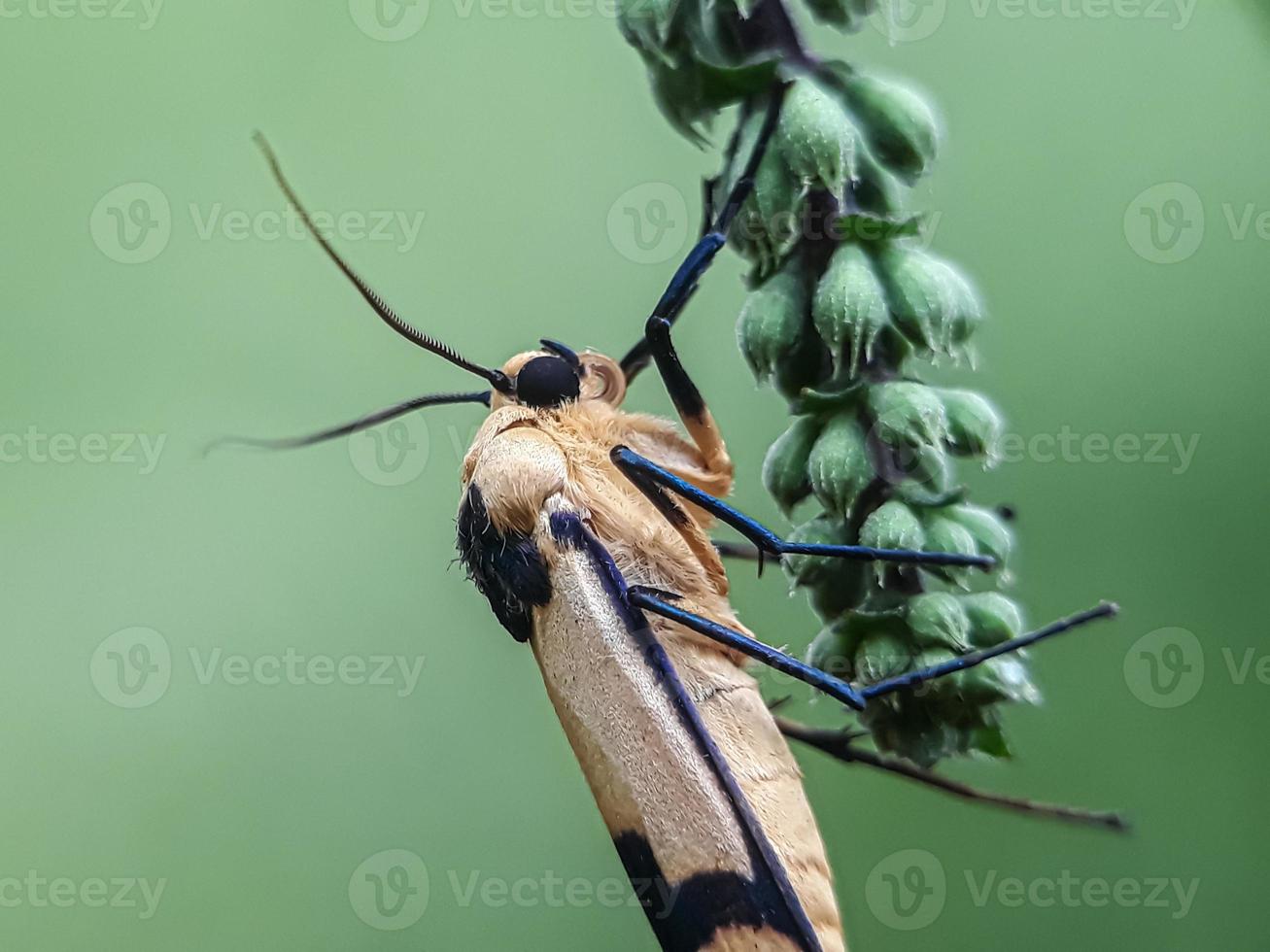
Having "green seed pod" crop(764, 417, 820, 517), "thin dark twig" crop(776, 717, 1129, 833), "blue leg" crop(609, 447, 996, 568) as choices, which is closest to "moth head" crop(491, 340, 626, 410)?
"blue leg" crop(609, 447, 996, 568)

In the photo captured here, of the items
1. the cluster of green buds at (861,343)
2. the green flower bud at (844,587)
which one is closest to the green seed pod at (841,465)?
the cluster of green buds at (861,343)

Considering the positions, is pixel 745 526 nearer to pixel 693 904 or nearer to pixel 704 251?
pixel 704 251

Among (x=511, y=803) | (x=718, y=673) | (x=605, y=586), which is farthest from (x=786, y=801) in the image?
(x=511, y=803)

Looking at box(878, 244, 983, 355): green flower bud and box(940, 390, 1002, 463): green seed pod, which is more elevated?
box(878, 244, 983, 355): green flower bud

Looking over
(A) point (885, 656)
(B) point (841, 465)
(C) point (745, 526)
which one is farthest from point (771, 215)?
(C) point (745, 526)

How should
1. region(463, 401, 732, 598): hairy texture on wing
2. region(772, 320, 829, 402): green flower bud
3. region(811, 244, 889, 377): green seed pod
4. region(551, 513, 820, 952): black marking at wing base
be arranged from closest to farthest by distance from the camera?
region(811, 244, 889, 377): green seed pod, region(772, 320, 829, 402): green flower bud, region(551, 513, 820, 952): black marking at wing base, region(463, 401, 732, 598): hairy texture on wing

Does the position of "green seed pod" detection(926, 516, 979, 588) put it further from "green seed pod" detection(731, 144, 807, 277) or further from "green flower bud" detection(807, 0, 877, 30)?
"green flower bud" detection(807, 0, 877, 30)
